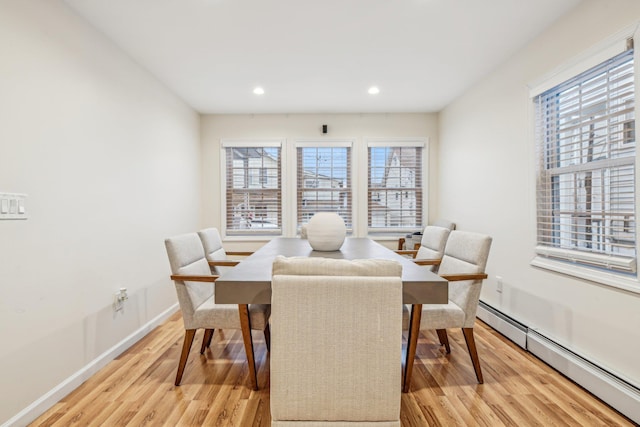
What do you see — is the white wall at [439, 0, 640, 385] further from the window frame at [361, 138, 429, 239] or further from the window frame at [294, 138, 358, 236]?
the window frame at [294, 138, 358, 236]

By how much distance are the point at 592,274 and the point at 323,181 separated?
3185 mm

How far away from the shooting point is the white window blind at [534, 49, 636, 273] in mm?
1820

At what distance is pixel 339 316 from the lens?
1196 mm

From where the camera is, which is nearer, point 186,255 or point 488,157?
point 186,255

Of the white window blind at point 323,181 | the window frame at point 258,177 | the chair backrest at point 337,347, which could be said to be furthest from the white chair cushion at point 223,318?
the white window blind at point 323,181

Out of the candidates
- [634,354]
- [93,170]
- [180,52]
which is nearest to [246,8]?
[180,52]

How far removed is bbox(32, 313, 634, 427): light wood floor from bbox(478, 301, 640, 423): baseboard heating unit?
0.05 metres

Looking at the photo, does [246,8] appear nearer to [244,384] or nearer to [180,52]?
[180,52]

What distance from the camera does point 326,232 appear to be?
234cm

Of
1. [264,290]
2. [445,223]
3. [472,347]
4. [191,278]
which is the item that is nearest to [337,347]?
[264,290]

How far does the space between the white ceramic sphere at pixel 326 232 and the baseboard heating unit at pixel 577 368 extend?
166 centimetres

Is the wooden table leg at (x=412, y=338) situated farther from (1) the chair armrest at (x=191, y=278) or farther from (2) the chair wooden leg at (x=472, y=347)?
(1) the chair armrest at (x=191, y=278)

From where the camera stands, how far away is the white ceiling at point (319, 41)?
6.97 feet

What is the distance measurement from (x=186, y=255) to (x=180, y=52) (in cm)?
178
